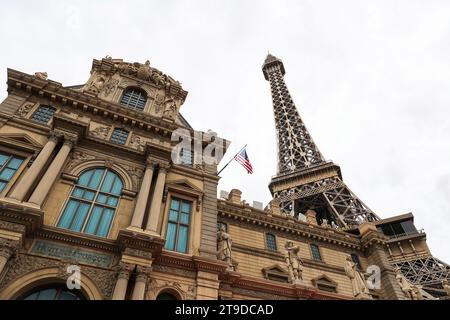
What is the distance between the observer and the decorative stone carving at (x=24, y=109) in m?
16.8

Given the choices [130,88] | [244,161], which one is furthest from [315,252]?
[130,88]

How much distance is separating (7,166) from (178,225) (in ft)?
31.0

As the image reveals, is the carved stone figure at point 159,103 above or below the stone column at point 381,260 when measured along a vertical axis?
above

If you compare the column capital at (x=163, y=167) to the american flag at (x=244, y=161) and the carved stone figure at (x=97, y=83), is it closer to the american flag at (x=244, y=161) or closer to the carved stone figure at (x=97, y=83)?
the american flag at (x=244, y=161)

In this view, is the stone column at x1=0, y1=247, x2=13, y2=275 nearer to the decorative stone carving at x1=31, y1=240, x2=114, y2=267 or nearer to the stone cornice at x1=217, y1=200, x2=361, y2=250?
the decorative stone carving at x1=31, y1=240, x2=114, y2=267

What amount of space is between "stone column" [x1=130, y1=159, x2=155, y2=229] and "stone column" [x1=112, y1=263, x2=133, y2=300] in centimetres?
207

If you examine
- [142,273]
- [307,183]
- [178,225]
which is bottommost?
[142,273]

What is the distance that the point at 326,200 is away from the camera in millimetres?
49625

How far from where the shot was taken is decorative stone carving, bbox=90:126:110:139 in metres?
18.0

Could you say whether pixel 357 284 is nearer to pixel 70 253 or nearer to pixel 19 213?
pixel 70 253

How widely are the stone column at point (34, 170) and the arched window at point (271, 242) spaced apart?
18.0 meters

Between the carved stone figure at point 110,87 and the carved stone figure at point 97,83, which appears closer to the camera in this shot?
the carved stone figure at point 97,83

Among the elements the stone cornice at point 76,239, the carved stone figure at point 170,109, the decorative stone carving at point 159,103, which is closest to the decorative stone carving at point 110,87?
the decorative stone carving at point 159,103

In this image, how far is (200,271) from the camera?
1416 centimetres
